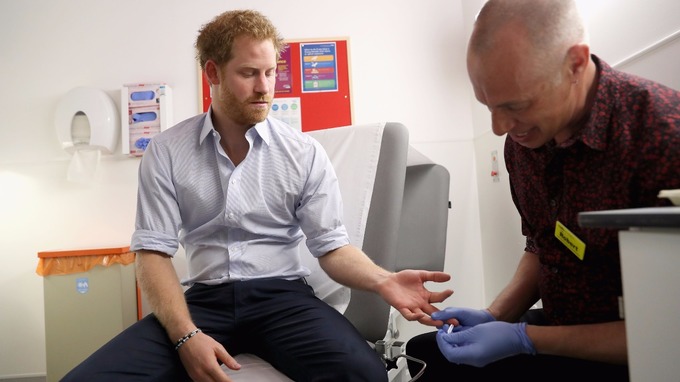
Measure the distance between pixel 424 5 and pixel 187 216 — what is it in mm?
1757

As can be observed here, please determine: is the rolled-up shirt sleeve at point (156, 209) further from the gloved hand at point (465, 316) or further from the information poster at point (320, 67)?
the information poster at point (320, 67)

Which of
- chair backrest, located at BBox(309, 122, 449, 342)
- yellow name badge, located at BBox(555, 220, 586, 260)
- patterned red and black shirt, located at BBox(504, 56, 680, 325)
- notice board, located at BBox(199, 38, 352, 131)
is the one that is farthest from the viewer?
notice board, located at BBox(199, 38, 352, 131)

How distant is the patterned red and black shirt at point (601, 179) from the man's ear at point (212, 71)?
2.91ft

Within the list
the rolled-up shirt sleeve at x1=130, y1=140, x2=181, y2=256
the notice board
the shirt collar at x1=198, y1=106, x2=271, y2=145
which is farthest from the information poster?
the rolled-up shirt sleeve at x1=130, y1=140, x2=181, y2=256

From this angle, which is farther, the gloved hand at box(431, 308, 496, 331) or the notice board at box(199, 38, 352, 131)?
the notice board at box(199, 38, 352, 131)

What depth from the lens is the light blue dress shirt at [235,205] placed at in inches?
47.9

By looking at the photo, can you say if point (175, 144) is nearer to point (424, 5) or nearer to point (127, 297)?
point (127, 297)

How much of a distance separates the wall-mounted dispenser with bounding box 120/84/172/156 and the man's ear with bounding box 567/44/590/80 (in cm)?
201

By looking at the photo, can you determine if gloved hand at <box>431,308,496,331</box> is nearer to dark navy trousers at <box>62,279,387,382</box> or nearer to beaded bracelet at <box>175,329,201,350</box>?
dark navy trousers at <box>62,279,387,382</box>

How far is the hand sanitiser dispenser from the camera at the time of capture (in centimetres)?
231

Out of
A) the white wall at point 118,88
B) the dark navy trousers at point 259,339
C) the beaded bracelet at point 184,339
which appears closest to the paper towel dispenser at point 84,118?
the white wall at point 118,88

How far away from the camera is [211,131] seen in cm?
132

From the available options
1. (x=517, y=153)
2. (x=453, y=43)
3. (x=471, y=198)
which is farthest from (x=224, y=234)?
(x=453, y=43)

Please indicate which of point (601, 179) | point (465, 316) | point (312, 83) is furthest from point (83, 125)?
point (601, 179)
